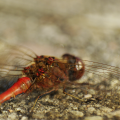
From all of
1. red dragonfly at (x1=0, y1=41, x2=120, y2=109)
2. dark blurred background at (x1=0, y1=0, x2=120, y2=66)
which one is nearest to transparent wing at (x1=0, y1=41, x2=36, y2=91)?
red dragonfly at (x1=0, y1=41, x2=120, y2=109)

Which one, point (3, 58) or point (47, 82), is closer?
point (47, 82)

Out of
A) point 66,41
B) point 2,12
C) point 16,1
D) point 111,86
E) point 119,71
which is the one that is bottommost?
point 111,86

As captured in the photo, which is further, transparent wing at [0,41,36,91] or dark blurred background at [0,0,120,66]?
dark blurred background at [0,0,120,66]

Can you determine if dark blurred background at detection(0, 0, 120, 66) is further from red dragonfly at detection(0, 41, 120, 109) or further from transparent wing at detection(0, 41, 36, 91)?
red dragonfly at detection(0, 41, 120, 109)

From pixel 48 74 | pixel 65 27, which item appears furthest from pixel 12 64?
pixel 65 27

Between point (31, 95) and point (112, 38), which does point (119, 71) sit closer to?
point (31, 95)

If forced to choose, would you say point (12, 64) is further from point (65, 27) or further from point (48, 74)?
point (65, 27)

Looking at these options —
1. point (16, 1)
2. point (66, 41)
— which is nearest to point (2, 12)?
point (16, 1)

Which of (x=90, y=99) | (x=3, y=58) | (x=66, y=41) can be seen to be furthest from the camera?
(x=66, y=41)
